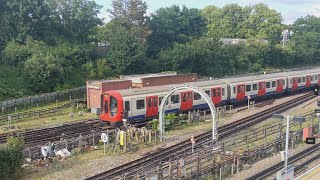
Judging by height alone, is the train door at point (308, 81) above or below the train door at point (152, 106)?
above

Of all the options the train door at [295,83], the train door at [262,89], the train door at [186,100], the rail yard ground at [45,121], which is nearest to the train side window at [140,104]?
the train door at [186,100]

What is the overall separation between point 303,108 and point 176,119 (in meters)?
14.5

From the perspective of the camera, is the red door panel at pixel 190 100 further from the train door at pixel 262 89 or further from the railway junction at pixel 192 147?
the train door at pixel 262 89

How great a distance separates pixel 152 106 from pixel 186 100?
11.7ft

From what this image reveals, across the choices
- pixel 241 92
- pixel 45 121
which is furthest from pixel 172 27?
pixel 45 121

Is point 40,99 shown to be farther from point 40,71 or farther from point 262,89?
point 262,89

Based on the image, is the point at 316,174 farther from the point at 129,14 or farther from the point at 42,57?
the point at 129,14

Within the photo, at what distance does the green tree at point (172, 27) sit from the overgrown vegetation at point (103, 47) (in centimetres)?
14

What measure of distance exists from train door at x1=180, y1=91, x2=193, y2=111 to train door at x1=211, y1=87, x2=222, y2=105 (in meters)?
3.27

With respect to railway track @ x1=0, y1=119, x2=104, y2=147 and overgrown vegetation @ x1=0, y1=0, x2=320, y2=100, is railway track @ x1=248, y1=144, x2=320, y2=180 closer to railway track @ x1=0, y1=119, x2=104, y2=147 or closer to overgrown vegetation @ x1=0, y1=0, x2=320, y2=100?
railway track @ x1=0, y1=119, x2=104, y2=147

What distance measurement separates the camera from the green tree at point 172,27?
6022 centimetres

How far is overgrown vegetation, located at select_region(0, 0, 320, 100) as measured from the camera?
139 feet

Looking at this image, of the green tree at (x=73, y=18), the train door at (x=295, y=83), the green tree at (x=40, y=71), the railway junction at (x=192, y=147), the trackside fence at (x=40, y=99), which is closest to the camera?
the railway junction at (x=192, y=147)

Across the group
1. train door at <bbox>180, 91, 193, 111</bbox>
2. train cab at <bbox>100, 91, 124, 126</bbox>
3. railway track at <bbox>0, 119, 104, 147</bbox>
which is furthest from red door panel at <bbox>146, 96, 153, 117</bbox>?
A: railway track at <bbox>0, 119, 104, 147</bbox>
